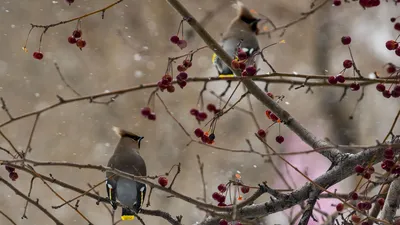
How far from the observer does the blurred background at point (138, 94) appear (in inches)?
179

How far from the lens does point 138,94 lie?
4672mm

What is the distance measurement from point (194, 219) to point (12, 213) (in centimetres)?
120

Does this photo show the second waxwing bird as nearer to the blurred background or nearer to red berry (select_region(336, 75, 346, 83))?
red berry (select_region(336, 75, 346, 83))

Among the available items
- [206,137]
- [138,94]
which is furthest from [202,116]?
[138,94]

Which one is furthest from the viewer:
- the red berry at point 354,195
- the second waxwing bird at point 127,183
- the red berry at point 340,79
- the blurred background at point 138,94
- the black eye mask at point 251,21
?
the blurred background at point 138,94

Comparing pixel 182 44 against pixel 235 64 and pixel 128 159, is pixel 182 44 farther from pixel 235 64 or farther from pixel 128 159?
pixel 128 159

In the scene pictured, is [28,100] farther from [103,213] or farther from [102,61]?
[103,213]

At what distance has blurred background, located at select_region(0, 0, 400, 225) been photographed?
4555 mm

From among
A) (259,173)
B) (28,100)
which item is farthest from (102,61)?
(259,173)

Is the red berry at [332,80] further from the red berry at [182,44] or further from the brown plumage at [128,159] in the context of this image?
the brown plumage at [128,159]

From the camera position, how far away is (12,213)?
4.39 m

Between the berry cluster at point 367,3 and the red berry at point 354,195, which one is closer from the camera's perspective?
the red berry at point 354,195

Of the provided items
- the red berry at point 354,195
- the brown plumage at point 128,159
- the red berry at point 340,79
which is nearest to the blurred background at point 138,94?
the brown plumage at point 128,159

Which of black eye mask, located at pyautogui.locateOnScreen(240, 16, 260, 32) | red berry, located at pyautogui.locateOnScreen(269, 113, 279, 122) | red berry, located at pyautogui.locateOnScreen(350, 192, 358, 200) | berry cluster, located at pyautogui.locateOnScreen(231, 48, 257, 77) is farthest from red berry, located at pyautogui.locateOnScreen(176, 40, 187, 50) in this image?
black eye mask, located at pyautogui.locateOnScreen(240, 16, 260, 32)
